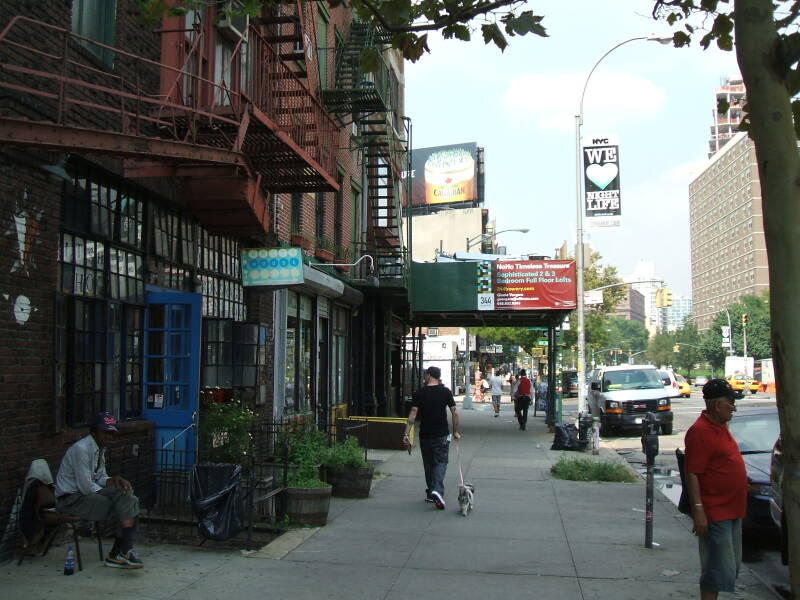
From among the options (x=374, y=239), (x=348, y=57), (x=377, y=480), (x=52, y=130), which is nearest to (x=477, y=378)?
(x=374, y=239)

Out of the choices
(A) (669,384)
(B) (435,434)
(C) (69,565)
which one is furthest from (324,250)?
Answer: (A) (669,384)

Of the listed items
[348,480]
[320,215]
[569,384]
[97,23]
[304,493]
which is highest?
[97,23]

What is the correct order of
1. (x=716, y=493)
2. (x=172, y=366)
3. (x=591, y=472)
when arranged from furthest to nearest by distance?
(x=591, y=472) → (x=172, y=366) → (x=716, y=493)

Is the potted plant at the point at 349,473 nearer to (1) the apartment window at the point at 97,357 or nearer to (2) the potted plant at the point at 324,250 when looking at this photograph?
(1) the apartment window at the point at 97,357

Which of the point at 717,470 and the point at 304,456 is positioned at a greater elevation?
the point at 717,470

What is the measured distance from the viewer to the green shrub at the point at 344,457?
34.1 ft

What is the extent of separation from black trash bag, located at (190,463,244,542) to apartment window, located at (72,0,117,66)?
4.38 meters

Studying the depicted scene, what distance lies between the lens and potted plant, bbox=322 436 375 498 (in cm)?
1052

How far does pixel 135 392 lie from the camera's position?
353 inches

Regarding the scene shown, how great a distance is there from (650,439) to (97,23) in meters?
7.22

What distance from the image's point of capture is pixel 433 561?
7.43m

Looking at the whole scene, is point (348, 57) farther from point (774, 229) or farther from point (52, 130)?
point (774, 229)

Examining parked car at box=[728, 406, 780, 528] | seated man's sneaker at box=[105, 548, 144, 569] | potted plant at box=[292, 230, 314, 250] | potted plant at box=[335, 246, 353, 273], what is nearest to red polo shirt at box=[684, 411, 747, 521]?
parked car at box=[728, 406, 780, 528]

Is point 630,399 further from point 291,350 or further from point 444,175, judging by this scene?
point 444,175
